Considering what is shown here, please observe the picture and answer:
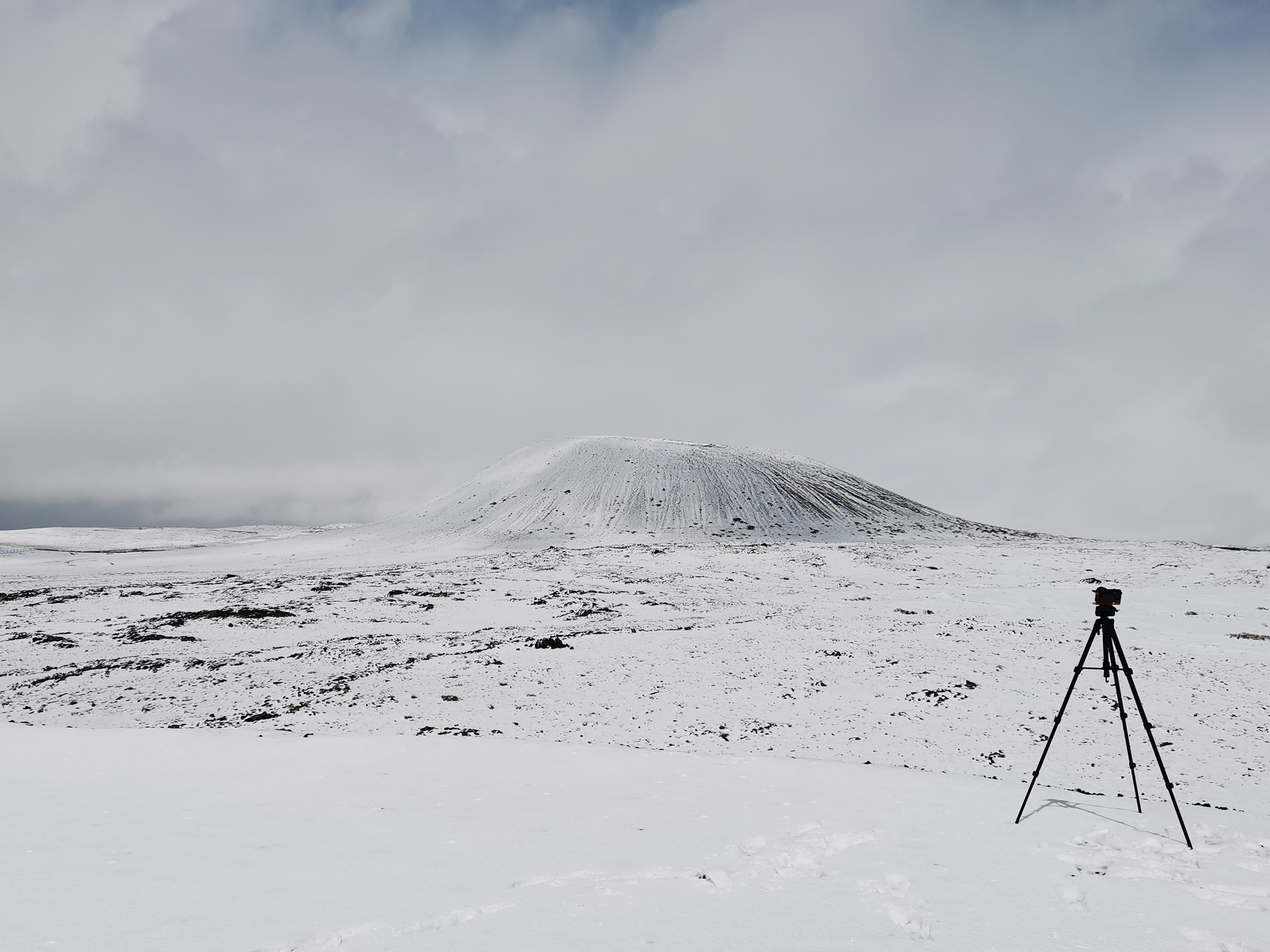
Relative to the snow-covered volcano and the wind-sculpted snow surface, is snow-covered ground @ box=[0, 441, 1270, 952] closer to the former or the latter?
the wind-sculpted snow surface

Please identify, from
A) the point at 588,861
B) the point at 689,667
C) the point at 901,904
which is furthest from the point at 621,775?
the point at 689,667

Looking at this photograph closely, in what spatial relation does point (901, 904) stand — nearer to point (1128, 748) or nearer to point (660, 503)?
point (1128, 748)

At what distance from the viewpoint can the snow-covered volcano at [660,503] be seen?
63.9 m

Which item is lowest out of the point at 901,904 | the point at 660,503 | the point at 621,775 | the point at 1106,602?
the point at 621,775

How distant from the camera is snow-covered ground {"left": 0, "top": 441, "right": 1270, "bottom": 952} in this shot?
4828 mm

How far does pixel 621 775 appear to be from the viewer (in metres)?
9.02

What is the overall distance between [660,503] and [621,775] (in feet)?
204

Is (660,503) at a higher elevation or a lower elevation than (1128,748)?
higher

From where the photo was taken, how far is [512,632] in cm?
2019

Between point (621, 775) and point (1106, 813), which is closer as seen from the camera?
point (1106, 813)

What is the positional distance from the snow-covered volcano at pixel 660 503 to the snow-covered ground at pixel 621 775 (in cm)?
3752

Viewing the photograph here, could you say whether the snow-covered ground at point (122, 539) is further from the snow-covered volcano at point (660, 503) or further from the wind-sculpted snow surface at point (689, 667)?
the wind-sculpted snow surface at point (689, 667)

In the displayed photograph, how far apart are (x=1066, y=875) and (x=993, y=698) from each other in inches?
296

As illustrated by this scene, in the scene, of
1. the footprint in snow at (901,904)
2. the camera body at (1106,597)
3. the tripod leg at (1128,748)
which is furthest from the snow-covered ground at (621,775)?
the camera body at (1106,597)
